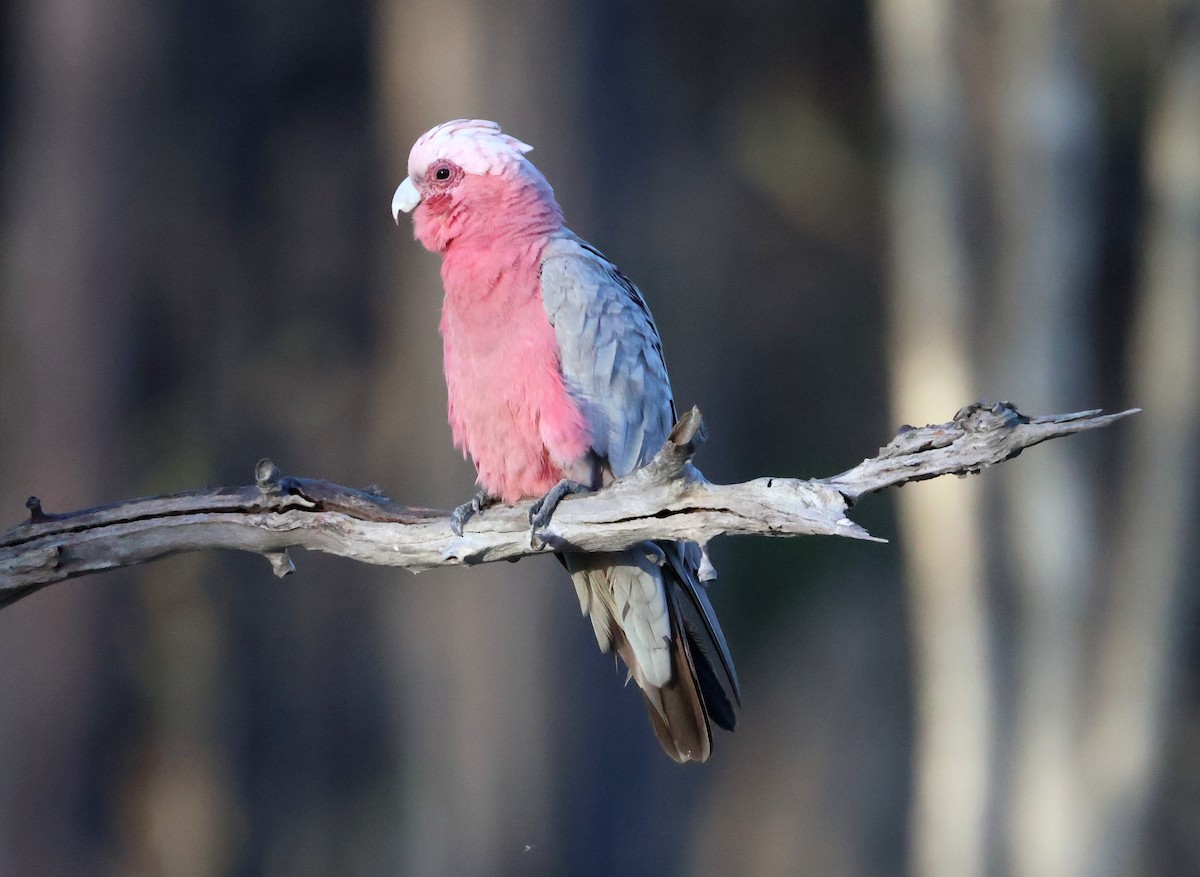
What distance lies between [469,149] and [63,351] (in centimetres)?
393

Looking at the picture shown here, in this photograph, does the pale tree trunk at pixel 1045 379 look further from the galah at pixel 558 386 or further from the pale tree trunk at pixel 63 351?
the pale tree trunk at pixel 63 351

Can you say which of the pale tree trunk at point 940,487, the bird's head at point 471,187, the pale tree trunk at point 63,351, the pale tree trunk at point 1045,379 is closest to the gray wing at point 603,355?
the bird's head at point 471,187

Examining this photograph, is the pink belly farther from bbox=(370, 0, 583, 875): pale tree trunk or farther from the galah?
bbox=(370, 0, 583, 875): pale tree trunk

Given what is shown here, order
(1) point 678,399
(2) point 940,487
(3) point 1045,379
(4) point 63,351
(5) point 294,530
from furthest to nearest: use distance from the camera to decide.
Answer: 1. (1) point 678,399
2. (2) point 940,487
3. (3) point 1045,379
4. (4) point 63,351
5. (5) point 294,530

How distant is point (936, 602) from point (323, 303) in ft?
16.6

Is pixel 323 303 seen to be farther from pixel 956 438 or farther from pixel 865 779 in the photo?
pixel 956 438

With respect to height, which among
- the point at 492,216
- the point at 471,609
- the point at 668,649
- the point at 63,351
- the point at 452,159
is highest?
the point at 63,351

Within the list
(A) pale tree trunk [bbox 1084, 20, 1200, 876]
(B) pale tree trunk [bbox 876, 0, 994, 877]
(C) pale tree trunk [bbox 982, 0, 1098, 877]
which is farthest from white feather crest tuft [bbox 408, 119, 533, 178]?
(A) pale tree trunk [bbox 1084, 20, 1200, 876]

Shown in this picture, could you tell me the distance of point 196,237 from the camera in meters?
9.19

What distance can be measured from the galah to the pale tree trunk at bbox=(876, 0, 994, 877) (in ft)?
14.6

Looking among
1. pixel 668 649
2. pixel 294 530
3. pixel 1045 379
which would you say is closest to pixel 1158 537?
pixel 1045 379

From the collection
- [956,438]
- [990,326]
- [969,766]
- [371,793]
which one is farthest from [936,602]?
[956,438]

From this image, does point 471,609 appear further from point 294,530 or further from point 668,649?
point 294,530

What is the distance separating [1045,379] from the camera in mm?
7441
